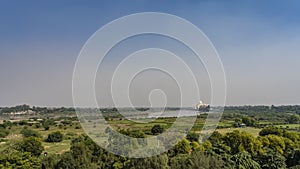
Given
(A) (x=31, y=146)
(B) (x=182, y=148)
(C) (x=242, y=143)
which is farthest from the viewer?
(A) (x=31, y=146)

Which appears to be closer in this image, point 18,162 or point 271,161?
point 18,162

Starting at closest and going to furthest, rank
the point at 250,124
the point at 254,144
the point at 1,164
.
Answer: the point at 1,164 < the point at 254,144 < the point at 250,124

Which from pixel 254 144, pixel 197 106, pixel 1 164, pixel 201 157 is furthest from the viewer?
pixel 254 144

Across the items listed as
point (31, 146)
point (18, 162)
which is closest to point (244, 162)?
point (18, 162)

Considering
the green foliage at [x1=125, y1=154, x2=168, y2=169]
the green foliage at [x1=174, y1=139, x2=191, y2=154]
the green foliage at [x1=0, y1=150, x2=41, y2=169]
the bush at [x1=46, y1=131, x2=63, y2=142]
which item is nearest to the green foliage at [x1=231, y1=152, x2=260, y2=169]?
the green foliage at [x1=125, y1=154, x2=168, y2=169]

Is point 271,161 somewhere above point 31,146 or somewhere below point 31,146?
below

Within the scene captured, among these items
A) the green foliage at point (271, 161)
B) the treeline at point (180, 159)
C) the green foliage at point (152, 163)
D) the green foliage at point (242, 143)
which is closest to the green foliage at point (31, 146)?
the treeline at point (180, 159)

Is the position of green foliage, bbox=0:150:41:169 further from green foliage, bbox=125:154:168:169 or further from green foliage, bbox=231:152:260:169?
green foliage, bbox=231:152:260:169

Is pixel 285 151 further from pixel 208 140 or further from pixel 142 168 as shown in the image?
pixel 142 168

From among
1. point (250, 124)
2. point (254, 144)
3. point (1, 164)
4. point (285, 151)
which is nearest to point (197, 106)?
point (1, 164)

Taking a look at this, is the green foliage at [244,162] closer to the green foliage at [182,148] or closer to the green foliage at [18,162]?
the green foliage at [182,148]

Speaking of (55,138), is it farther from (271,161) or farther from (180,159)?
(271,161)
